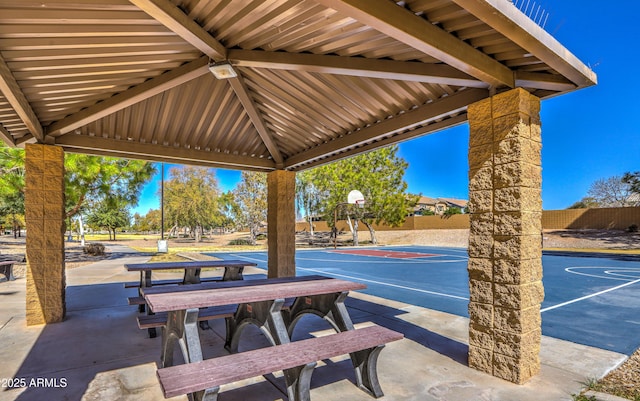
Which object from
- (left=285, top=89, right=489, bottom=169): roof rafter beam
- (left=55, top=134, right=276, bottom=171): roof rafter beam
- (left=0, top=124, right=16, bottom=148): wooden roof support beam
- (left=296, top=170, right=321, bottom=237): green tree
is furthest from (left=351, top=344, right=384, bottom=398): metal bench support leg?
(left=296, top=170, right=321, bottom=237): green tree

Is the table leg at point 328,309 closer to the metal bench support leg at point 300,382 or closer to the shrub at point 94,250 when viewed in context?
the metal bench support leg at point 300,382

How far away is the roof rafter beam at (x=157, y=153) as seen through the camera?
596 centimetres

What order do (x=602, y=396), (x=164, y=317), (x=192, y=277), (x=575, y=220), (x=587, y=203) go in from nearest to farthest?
(x=602, y=396), (x=164, y=317), (x=192, y=277), (x=575, y=220), (x=587, y=203)

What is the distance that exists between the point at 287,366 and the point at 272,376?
1.30 metres

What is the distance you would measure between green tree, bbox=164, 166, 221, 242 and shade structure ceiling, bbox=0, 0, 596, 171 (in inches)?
1115

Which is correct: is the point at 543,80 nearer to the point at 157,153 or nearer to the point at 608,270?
the point at 157,153

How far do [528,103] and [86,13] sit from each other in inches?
168

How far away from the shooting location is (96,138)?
20.0 feet

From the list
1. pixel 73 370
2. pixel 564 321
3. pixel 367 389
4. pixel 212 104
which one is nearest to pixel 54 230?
pixel 73 370

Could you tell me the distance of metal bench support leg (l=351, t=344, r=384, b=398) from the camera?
3.15m

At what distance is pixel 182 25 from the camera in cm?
295

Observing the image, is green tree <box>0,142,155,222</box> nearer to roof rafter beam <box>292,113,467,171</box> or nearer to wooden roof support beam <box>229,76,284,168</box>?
wooden roof support beam <box>229,76,284,168</box>

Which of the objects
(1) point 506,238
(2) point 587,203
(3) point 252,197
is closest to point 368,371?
(1) point 506,238

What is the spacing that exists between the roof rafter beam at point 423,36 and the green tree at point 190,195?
32.8m
